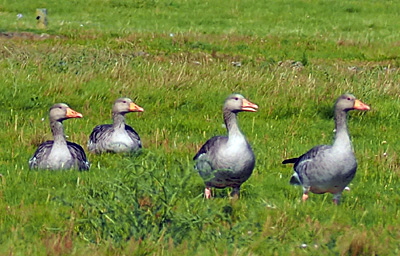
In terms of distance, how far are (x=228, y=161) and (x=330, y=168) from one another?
107 cm

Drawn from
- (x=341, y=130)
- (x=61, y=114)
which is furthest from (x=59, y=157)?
(x=341, y=130)

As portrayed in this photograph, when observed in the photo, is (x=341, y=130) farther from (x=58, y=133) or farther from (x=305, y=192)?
(x=58, y=133)

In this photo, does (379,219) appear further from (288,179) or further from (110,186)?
(110,186)

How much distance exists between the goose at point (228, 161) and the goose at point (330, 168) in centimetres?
64

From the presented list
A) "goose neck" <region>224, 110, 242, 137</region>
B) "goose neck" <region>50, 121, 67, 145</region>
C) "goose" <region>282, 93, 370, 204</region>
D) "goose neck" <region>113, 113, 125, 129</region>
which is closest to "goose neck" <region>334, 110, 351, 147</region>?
"goose" <region>282, 93, 370, 204</region>

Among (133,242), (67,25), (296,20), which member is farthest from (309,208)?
(296,20)

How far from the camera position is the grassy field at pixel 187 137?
277 inches

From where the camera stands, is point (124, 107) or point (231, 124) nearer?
point (231, 124)

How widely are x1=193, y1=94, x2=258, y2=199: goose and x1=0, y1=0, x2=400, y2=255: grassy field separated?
242 millimetres

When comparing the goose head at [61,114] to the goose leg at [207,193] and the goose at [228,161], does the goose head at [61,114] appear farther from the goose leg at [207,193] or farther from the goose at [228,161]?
the goose leg at [207,193]

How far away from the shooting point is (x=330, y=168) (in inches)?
339

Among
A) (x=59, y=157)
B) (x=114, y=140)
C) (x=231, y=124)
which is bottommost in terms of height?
(x=114, y=140)

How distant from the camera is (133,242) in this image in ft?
22.0

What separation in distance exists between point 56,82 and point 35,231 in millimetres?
8024
